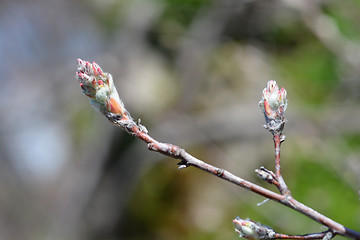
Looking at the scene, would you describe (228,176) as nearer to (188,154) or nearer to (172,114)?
(188,154)

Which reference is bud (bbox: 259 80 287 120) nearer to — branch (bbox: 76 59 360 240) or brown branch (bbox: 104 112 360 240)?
branch (bbox: 76 59 360 240)

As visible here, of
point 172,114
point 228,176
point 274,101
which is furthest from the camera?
point 172,114

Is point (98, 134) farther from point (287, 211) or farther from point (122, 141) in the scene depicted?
point (287, 211)

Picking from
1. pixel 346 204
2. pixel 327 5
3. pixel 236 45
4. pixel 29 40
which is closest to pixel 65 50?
pixel 29 40

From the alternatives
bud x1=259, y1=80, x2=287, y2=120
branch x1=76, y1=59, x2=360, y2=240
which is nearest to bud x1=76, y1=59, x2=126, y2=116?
branch x1=76, y1=59, x2=360, y2=240

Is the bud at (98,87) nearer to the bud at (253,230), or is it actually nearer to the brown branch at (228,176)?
the brown branch at (228,176)

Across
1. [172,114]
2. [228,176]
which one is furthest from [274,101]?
[172,114]
